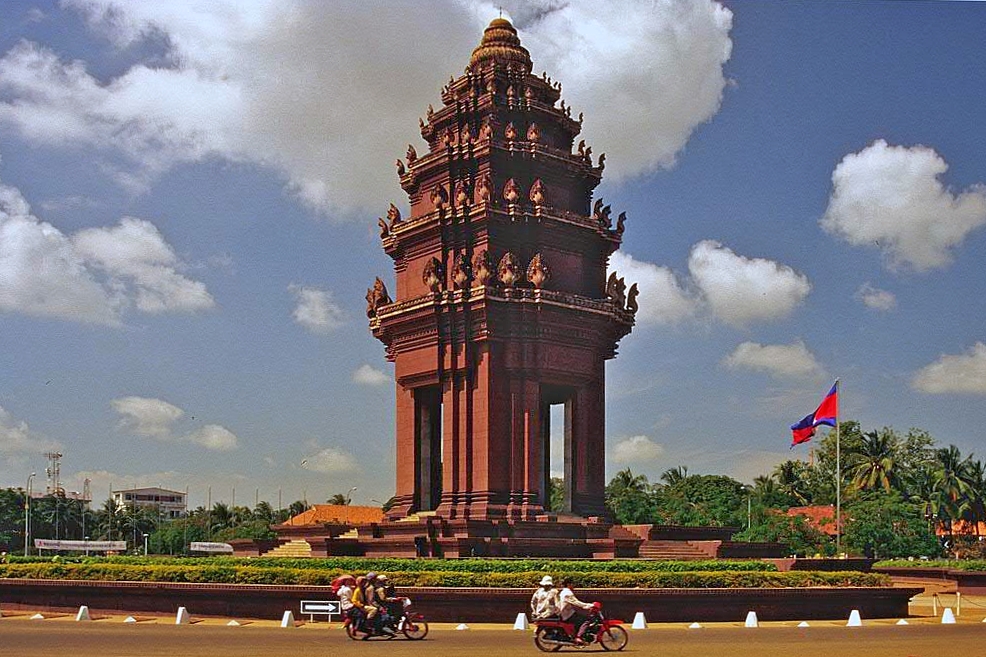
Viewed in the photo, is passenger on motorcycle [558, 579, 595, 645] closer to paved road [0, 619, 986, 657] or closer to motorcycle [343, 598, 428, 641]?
paved road [0, 619, 986, 657]

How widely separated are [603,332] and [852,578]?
1674cm

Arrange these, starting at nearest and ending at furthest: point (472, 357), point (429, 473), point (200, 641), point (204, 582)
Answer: point (200, 641) < point (204, 582) < point (472, 357) < point (429, 473)

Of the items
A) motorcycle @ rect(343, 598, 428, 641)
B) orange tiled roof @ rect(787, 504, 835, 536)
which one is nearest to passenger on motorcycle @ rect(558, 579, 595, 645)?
motorcycle @ rect(343, 598, 428, 641)

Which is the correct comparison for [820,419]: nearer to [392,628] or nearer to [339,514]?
[392,628]

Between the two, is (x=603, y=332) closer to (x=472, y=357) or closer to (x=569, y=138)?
(x=472, y=357)

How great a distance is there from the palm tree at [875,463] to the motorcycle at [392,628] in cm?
7341

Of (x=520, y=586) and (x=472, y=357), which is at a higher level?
(x=472, y=357)

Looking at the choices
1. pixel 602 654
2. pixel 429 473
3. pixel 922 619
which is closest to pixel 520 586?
pixel 602 654

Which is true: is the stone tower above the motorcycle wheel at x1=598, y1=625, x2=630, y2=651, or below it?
above

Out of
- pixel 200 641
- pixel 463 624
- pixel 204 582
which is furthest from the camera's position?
pixel 204 582

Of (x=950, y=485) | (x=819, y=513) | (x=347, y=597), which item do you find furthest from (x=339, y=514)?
(x=347, y=597)

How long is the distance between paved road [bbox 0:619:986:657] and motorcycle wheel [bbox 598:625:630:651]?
11.6 inches

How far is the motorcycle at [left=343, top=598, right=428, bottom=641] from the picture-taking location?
89.2 ft

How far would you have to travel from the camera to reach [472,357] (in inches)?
1853
